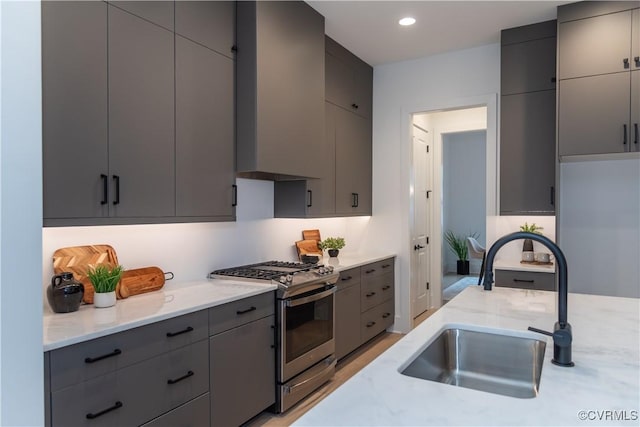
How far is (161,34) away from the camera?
229cm

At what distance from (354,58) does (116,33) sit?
2.74 metres

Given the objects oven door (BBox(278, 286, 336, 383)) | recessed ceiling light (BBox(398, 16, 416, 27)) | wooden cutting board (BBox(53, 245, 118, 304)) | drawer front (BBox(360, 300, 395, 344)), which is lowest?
drawer front (BBox(360, 300, 395, 344))

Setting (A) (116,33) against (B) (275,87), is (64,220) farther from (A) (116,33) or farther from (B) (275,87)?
(B) (275,87)

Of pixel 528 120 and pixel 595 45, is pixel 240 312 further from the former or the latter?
pixel 595 45

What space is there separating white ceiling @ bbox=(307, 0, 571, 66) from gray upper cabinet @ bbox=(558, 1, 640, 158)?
11.8 inches

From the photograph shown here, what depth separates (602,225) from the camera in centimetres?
352

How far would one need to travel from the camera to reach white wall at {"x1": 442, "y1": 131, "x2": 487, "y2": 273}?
844 cm

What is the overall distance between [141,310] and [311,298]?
4.07 ft

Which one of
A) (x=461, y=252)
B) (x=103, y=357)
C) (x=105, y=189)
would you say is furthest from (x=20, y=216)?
(x=461, y=252)

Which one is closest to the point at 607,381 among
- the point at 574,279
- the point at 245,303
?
the point at 245,303

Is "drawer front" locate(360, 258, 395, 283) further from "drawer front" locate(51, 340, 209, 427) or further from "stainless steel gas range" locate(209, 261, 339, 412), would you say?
"drawer front" locate(51, 340, 209, 427)

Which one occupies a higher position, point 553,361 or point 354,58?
point 354,58

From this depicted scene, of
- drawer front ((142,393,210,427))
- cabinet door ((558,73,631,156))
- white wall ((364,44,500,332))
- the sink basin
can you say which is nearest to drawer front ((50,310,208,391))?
drawer front ((142,393,210,427))

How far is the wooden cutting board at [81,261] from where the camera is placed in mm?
2068
